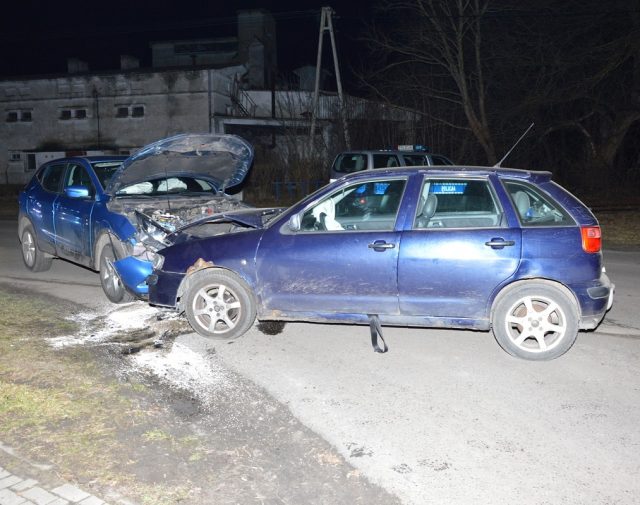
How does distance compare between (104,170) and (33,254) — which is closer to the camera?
(104,170)

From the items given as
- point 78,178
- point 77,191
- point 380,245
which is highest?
point 78,178

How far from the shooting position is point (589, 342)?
6191mm

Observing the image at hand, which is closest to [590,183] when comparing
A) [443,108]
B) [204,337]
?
[443,108]

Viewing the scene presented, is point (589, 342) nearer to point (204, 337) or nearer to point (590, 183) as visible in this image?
point (204, 337)

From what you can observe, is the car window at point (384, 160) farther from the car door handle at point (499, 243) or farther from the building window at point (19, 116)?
the building window at point (19, 116)

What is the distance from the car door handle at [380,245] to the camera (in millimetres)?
5609

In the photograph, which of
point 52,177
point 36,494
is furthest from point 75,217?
point 36,494

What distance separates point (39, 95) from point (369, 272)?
48.4m

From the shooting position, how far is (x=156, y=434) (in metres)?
4.10

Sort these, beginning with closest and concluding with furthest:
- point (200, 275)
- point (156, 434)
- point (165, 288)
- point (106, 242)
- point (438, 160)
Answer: point (156, 434) < point (200, 275) < point (165, 288) < point (106, 242) < point (438, 160)

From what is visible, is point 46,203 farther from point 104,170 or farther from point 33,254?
point 104,170

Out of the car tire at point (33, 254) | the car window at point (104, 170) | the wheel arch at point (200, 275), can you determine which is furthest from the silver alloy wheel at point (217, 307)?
the car tire at point (33, 254)

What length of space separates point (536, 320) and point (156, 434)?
343cm

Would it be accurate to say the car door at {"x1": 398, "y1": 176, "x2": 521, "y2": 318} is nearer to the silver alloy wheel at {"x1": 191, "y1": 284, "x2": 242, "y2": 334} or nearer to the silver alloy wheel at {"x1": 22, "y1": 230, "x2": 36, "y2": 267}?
the silver alloy wheel at {"x1": 191, "y1": 284, "x2": 242, "y2": 334}
